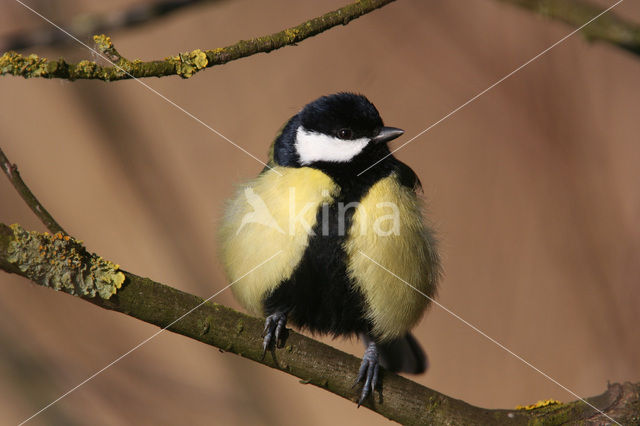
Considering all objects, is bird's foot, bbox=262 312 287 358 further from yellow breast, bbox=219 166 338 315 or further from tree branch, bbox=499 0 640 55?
tree branch, bbox=499 0 640 55

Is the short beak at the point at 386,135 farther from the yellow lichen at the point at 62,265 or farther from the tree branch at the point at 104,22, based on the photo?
the yellow lichen at the point at 62,265

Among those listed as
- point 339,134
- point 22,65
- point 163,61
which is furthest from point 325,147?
point 22,65

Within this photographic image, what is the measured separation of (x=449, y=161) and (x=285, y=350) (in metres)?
1.71

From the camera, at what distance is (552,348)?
9.18 ft

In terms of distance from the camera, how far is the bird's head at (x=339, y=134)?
190 centimetres

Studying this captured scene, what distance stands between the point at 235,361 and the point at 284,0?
164 cm

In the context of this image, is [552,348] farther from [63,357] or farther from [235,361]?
[63,357]

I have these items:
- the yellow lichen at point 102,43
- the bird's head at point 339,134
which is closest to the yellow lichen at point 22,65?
the yellow lichen at point 102,43

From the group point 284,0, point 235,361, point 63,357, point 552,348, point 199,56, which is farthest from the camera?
point 284,0

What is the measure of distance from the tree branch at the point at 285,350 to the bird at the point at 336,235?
0.16 feet

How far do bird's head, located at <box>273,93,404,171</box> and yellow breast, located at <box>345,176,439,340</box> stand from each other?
0.43 feet

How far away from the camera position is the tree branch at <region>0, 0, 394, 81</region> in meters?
1.16

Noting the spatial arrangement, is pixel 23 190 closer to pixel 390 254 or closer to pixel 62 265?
pixel 62 265

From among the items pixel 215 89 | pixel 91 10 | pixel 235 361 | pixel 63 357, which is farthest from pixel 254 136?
pixel 63 357
